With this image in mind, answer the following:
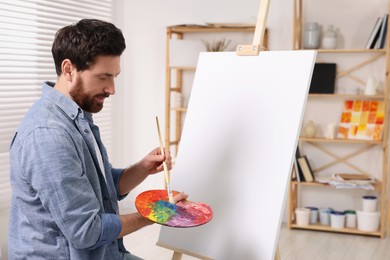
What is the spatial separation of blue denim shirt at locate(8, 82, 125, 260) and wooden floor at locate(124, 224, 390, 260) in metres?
2.02

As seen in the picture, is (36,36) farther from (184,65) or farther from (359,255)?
(359,255)

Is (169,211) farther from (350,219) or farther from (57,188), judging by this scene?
(350,219)

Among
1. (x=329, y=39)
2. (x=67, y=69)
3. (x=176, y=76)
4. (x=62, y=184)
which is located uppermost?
(x=329, y=39)

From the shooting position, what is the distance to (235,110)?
231cm

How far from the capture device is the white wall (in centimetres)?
471

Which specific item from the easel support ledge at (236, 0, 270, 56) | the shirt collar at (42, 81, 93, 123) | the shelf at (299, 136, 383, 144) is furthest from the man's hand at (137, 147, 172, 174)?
the shelf at (299, 136, 383, 144)

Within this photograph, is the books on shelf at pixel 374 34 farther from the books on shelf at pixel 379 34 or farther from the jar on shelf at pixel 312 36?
the jar on shelf at pixel 312 36

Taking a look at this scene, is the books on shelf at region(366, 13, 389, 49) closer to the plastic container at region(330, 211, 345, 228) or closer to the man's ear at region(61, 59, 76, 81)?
the plastic container at region(330, 211, 345, 228)

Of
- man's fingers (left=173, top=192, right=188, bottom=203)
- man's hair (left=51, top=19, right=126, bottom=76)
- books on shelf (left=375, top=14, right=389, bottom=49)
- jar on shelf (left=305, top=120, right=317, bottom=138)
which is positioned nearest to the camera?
man's hair (left=51, top=19, right=126, bottom=76)

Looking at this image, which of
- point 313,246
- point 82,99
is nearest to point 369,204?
point 313,246

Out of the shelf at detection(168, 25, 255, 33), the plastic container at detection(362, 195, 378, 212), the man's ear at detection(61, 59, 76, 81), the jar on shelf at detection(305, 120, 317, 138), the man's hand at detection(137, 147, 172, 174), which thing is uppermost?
the shelf at detection(168, 25, 255, 33)

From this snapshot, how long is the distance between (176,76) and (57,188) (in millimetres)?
3345

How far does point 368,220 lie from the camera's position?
439 centimetres

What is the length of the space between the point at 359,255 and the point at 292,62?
7.14 ft
